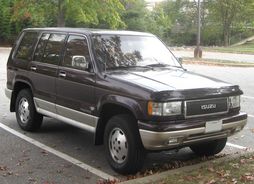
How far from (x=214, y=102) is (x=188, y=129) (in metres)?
0.58

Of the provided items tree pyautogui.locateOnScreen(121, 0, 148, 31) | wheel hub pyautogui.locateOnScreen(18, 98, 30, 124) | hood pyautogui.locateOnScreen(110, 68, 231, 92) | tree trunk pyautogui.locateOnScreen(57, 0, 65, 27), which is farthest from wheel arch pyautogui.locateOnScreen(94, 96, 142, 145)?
tree pyautogui.locateOnScreen(121, 0, 148, 31)

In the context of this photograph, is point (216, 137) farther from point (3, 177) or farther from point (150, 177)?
point (3, 177)

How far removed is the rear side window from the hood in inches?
53.3

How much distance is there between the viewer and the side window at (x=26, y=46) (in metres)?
8.18

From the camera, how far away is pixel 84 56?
6797 mm

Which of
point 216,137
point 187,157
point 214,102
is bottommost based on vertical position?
→ point 187,157

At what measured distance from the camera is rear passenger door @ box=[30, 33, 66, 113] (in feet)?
24.2

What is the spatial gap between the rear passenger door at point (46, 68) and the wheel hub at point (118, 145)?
1587 millimetres

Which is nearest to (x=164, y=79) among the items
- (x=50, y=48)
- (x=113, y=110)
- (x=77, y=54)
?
(x=113, y=110)

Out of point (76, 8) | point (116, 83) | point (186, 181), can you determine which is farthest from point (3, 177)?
point (76, 8)

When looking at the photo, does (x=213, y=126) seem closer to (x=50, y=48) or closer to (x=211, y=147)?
(x=211, y=147)

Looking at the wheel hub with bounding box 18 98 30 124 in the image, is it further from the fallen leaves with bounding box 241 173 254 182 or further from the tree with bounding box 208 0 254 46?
the tree with bounding box 208 0 254 46

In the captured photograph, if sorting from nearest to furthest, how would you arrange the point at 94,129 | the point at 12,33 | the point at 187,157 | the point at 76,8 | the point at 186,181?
the point at 186,181, the point at 94,129, the point at 187,157, the point at 76,8, the point at 12,33

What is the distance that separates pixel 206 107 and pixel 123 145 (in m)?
1.11
